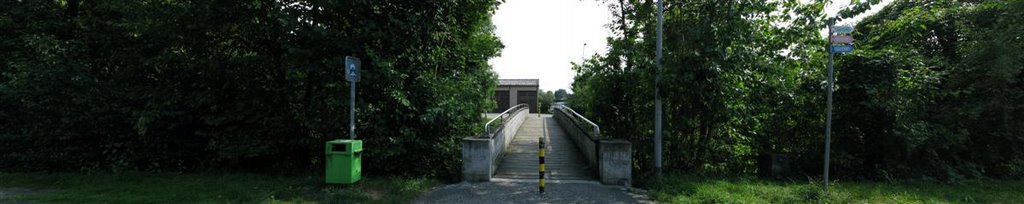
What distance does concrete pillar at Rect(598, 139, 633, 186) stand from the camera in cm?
784

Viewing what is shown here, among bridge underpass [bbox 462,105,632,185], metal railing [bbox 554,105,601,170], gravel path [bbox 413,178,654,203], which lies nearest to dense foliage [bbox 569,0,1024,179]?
metal railing [bbox 554,105,601,170]

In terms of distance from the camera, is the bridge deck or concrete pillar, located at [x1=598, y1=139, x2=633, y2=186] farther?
the bridge deck

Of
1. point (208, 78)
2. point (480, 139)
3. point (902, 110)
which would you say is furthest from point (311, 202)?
point (902, 110)

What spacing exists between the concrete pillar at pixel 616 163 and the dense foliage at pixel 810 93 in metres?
1.14

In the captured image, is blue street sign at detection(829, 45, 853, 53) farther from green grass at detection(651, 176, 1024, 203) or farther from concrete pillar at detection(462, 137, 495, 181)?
concrete pillar at detection(462, 137, 495, 181)

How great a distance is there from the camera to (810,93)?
29.2ft

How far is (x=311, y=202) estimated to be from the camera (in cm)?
636

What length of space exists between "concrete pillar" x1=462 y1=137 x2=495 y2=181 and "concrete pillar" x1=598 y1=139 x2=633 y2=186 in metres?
1.89

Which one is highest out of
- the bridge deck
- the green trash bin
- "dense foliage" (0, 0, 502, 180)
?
"dense foliage" (0, 0, 502, 180)

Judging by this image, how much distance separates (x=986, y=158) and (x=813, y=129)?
3214 millimetres

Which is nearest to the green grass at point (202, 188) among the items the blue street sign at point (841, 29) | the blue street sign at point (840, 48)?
the blue street sign at point (840, 48)

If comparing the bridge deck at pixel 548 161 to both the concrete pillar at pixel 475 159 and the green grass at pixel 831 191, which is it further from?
the green grass at pixel 831 191

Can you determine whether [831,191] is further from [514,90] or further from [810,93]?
[514,90]

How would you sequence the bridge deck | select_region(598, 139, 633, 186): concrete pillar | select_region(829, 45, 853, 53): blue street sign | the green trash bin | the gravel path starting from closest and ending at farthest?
select_region(829, 45, 853, 53): blue street sign, the gravel path, the green trash bin, select_region(598, 139, 633, 186): concrete pillar, the bridge deck
